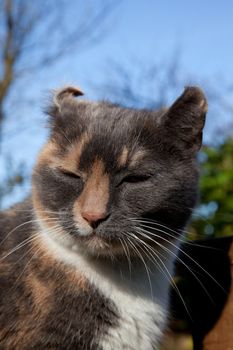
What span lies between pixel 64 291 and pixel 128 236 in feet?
1.24

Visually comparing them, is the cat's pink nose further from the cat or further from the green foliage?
the green foliage

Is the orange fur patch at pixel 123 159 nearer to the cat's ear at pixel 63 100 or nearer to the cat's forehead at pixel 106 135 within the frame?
the cat's forehead at pixel 106 135

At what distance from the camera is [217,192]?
4.15 m

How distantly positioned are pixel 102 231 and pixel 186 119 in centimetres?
62

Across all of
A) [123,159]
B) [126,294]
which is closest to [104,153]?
[123,159]

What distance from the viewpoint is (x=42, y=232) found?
2.53 meters

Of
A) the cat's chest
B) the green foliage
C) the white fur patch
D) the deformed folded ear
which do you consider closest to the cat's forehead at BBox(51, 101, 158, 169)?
the deformed folded ear

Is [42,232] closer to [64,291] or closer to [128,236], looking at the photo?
[64,291]

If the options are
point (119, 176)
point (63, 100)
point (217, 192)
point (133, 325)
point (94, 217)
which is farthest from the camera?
point (217, 192)

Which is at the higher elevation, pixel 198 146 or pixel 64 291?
pixel 198 146

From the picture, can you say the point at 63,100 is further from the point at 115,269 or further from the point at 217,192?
the point at 217,192

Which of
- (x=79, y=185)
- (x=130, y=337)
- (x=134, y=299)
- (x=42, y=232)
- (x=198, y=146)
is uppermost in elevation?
(x=198, y=146)

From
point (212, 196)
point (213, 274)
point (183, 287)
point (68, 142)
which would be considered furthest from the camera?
point (212, 196)

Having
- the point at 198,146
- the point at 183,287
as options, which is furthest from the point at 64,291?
the point at 183,287
